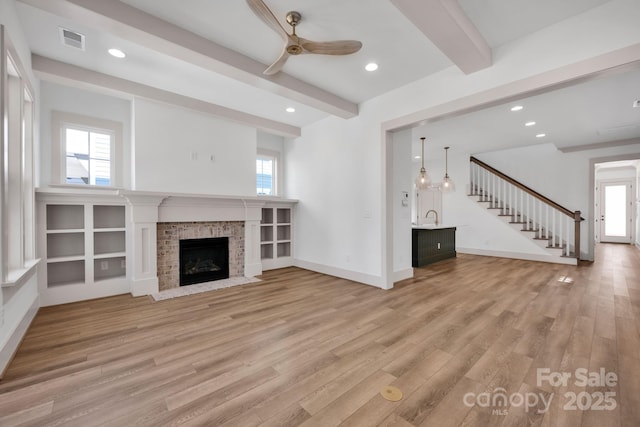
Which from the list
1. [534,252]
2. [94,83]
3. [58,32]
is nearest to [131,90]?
[94,83]

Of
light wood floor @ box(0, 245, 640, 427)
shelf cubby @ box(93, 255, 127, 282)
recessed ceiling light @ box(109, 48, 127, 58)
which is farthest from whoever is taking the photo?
shelf cubby @ box(93, 255, 127, 282)

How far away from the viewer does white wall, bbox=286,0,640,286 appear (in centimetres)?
246

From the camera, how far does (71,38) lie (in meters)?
2.83

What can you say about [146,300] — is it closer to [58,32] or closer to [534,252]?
[58,32]

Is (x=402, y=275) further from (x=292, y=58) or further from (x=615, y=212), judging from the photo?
(x=615, y=212)

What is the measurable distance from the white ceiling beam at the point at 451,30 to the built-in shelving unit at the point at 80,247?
4.35 metres

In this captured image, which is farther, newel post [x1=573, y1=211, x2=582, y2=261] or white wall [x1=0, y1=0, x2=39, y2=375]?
newel post [x1=573, y1=211, x2=582, y2=261]

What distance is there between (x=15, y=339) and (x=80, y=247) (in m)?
1.81

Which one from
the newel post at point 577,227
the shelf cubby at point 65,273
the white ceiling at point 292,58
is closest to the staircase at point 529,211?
the newel post at point 577,227

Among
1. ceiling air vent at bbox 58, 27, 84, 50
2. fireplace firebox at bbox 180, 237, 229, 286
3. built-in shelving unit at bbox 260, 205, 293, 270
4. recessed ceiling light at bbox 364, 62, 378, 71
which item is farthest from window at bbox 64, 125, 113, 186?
recessed ceiling light at bbox 364, 62, 378, 71

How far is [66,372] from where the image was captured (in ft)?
6.63

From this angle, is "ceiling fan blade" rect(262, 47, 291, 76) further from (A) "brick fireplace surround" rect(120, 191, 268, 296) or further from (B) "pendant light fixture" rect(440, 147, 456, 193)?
(B) "pendant light fixture" rect(440, 147, 456, 193)

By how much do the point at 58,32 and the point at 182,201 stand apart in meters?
2.34

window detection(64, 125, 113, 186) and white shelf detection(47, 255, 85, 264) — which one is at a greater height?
window detection(64, 125, 113, 186)
